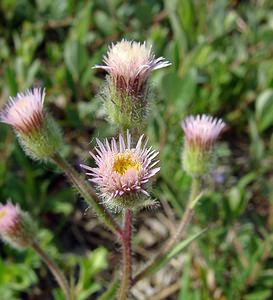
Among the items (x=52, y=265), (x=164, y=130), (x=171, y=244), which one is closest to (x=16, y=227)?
(x=52, y=265)

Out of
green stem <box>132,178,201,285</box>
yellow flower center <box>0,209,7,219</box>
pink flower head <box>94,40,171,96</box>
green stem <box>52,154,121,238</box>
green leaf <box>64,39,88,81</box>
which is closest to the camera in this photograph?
pink flower head <box>94,40,171,96</box>

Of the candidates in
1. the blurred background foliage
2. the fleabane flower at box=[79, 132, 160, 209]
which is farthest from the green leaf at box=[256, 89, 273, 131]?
the fleabane flower at box=[79, 132, 160, 209]

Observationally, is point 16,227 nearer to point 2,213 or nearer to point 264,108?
point 2,213

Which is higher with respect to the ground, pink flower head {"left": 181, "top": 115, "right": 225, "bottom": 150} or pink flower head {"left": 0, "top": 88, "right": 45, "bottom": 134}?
pink flower head {"left": 0, "top": 88, "right": 45, "bottom": 134}

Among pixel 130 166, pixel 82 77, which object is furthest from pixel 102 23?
pixel 130 166

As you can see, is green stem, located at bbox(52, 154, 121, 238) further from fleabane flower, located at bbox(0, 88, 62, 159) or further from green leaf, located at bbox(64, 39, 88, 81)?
green leaf, located at bbox(64, 39, 88, 81)

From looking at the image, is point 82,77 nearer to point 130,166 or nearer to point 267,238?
point 267,238

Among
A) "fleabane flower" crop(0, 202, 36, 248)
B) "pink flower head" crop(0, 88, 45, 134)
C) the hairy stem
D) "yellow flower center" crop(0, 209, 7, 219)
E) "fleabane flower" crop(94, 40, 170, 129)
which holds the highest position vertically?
"pink flower head" crop(0, 88, 45, 134)
